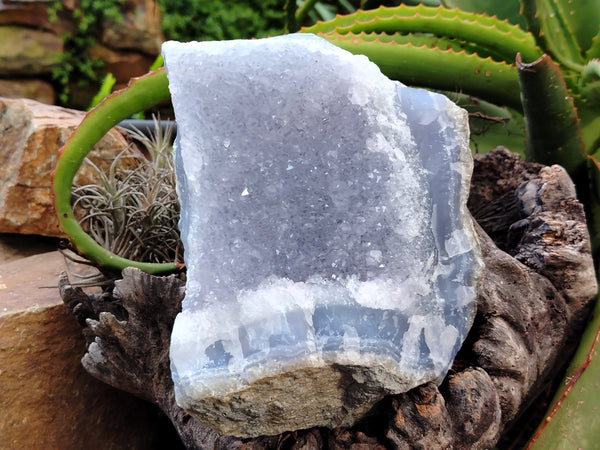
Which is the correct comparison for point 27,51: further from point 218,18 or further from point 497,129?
point 497,129

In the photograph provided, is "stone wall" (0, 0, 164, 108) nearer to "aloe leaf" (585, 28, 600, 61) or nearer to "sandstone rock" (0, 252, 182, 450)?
"sandstone rock" (0, 252, 182, 450)

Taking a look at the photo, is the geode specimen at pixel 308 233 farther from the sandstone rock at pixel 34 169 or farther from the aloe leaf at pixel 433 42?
the sandstone rock at pixel 34 169

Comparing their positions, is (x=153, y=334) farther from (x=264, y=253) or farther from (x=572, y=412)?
(x=572, y=412)

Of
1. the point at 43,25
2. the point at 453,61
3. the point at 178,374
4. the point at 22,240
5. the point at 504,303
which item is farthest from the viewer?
the point at 43,25

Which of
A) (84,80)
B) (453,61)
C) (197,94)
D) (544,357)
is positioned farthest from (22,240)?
(84,80)

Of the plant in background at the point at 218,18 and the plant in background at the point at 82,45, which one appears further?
the plant in background at the point at 218,18

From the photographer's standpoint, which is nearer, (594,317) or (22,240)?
(594,317)

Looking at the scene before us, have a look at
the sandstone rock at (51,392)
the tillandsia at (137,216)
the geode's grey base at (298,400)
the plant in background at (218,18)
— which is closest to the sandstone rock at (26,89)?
the plant in background at (218,18)
